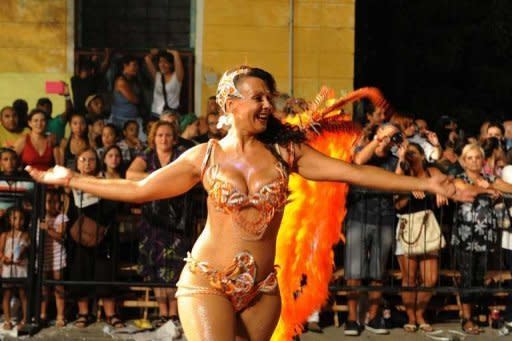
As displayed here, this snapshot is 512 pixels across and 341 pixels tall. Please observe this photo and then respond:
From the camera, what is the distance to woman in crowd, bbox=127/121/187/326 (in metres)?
9.68

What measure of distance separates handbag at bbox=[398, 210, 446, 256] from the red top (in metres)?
3.57

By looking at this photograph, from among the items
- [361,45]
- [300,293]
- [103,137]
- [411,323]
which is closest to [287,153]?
[300,293]

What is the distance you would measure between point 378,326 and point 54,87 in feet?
17.3

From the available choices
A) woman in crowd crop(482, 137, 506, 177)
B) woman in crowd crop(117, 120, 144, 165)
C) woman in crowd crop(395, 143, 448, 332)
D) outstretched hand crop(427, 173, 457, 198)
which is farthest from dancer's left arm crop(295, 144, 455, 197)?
woman in crowd crop(117, 120, 144, 165)

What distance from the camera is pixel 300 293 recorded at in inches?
308

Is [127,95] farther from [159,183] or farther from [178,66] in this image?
[159,183]

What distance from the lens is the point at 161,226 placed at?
382 inches

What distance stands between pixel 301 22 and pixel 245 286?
7.75 metres

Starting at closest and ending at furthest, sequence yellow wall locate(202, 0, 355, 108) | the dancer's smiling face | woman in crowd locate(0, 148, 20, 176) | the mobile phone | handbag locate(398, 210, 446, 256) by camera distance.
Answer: the dancer's smiling face
handbag locate(398, 210, 446, 256)
woman in crowd locate(0, 148, 20, 176)
the mobile phone
yellow wall locate(202, 0, 355, 108)

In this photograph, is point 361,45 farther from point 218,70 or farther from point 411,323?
point 411,323

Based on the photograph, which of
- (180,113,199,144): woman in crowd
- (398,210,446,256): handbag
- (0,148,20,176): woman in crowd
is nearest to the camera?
(398,210,446,256): handbag

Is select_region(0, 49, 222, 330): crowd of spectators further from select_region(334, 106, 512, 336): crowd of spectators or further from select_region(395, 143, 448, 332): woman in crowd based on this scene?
select_region(395, 143, 448, 332): woman in crowd

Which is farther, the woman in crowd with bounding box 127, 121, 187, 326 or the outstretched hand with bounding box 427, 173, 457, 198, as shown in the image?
the woman in crowd with bounding box 127, 121, 187, 326

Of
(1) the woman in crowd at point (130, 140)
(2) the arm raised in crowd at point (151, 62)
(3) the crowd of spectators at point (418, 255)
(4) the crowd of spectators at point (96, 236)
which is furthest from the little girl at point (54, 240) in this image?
(2) the arm raised in crowd at point (151, 62)
